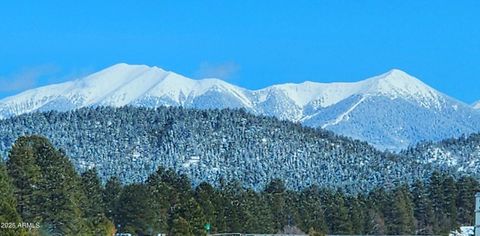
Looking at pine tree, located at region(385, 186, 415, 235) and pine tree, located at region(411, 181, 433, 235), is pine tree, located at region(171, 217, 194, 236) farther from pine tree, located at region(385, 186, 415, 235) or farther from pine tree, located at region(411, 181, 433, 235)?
pine tree, located at region(411, 181, 433, 235)

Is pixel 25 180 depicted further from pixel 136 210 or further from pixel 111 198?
pixel 111 198

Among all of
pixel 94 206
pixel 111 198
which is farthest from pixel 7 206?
pixel 111 198

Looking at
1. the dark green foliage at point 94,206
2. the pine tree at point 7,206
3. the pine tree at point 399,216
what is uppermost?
the pine tree at point 399,216

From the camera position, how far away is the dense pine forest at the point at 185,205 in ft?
259

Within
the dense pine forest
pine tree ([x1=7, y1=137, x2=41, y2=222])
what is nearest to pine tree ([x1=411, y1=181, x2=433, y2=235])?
the dense pine forest

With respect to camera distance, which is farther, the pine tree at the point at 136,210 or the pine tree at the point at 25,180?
the pine tree at the point at 136,210

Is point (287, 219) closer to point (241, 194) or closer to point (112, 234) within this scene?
point (241, 194)

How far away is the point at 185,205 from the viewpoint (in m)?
105

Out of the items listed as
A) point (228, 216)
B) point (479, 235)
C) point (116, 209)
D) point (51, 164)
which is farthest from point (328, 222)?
point (51, 164)

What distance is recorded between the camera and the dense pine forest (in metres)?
78.8

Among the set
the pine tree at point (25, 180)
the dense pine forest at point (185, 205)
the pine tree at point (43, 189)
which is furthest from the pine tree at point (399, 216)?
the pine tree at point (25, 180)

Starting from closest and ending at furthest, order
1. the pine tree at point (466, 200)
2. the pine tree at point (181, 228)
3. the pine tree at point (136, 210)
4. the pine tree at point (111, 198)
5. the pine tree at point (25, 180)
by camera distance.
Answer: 1. the pine tree at point (25, 180)
2. the pine tree at point (181, 228)
3. the pine tree at point (136, 210)
4. the pine tree at point (111, 198)
5. the pine tree at point (466, 200)

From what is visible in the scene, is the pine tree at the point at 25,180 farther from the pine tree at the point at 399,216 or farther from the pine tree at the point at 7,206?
the pine tree at the point at 399,216

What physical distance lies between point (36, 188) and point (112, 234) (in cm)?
2393
